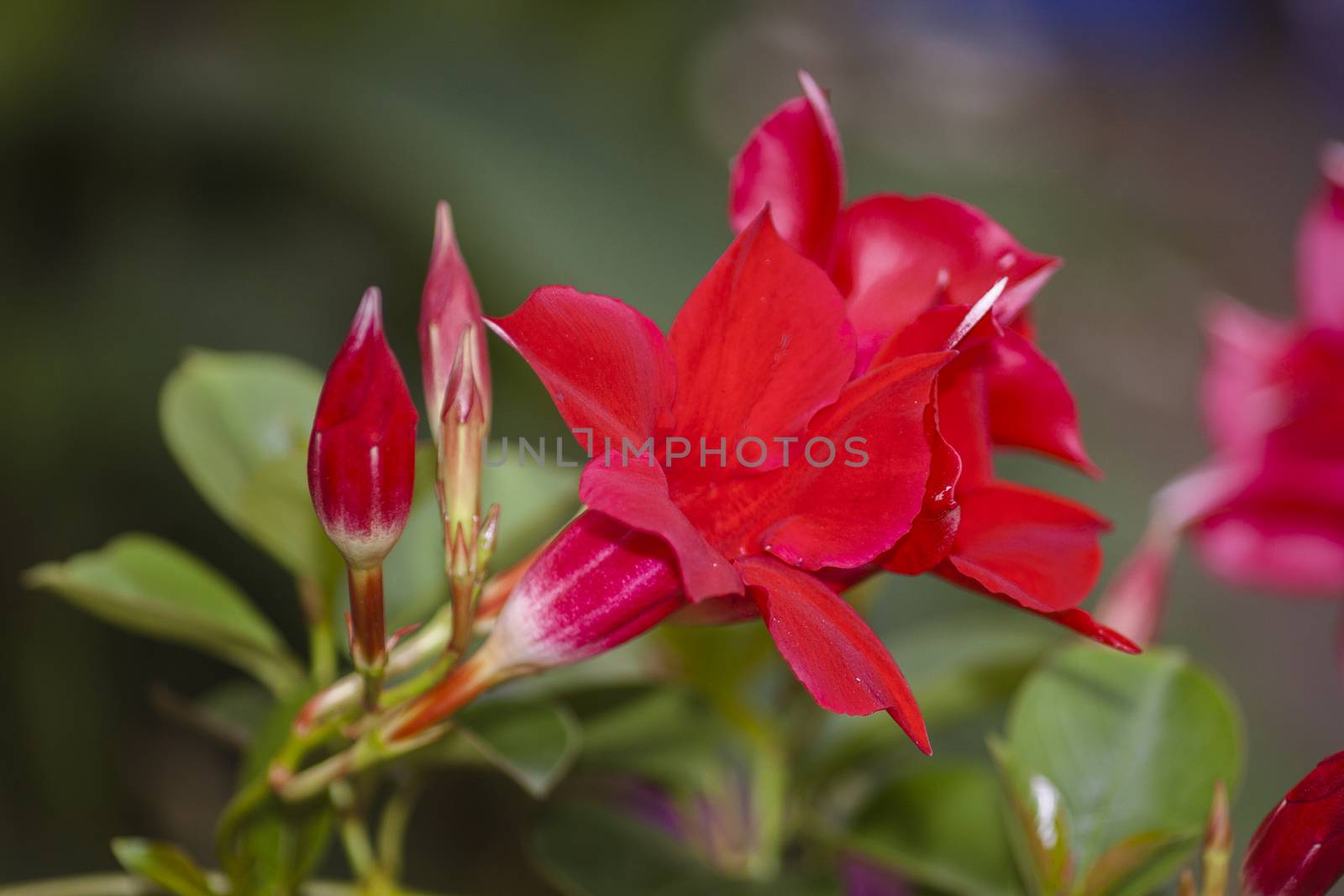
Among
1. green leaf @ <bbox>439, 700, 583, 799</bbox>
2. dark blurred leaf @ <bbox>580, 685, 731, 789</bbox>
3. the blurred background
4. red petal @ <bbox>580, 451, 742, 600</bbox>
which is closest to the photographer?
red petal @ <bbox>580, 451, 742, 600</bbox>

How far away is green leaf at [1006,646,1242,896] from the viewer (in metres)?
0.43

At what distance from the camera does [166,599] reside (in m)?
0.48

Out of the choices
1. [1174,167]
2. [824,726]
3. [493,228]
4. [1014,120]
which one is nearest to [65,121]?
[493,228]

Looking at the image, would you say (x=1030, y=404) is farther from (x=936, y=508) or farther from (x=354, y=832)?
(x=354, y=832)

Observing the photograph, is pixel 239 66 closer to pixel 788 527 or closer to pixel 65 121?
pixel 65 121

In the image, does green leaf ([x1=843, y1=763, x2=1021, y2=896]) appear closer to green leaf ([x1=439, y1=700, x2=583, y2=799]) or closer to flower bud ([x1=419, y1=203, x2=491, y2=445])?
green leaf ([x1=439, y1=700, x2=583, y2=799])

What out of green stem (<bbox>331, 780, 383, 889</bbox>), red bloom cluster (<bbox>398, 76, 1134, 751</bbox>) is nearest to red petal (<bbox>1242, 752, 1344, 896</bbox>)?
red bloom cluster (<bbox>398, 76, 1134, 751</bbox>)

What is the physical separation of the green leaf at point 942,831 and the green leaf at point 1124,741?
0.18ft

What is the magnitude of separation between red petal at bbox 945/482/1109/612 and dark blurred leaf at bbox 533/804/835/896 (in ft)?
0.53

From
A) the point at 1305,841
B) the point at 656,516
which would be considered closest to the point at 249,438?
the point at 656,516

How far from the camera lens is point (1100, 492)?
4.96 ft

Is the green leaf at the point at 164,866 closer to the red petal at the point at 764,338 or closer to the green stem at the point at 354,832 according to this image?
the green stem at the point at 354,832

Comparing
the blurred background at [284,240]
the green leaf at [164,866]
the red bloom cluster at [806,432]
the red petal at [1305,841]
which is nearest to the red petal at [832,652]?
the red bloom cluster at [806,432]

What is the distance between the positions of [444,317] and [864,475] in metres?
0.14
